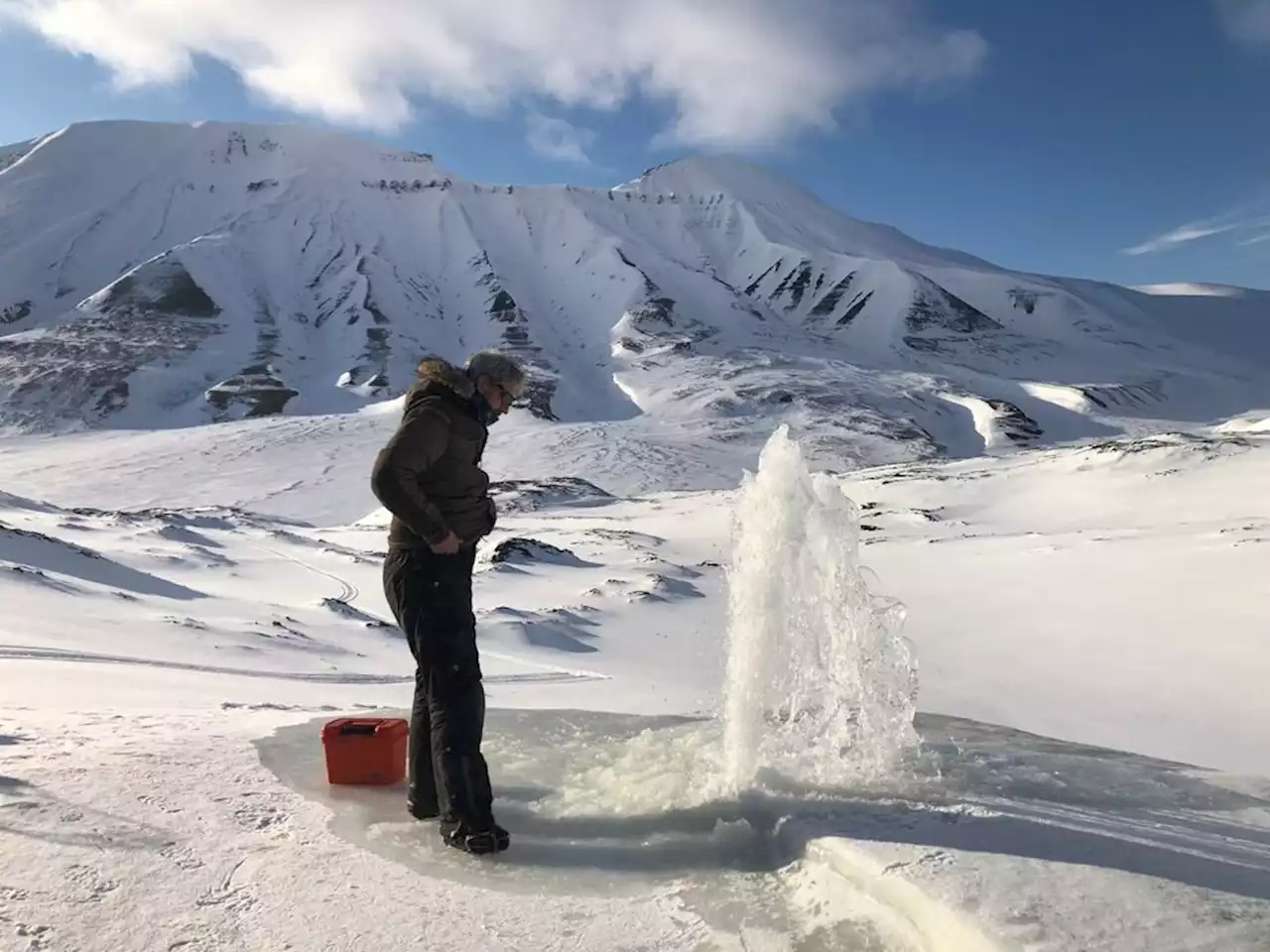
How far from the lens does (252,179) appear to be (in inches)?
7392

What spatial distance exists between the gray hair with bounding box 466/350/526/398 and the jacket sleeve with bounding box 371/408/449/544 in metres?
0.39

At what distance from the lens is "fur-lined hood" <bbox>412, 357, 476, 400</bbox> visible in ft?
15.3

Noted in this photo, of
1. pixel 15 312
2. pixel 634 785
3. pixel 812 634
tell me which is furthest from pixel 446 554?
pixel 15 312

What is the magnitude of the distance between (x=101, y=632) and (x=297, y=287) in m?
141

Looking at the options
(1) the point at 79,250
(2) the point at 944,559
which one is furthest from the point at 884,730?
(1) the point at 79,250

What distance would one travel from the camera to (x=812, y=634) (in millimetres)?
6113

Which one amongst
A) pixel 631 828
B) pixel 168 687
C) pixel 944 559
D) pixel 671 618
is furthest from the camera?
pixel 944 559

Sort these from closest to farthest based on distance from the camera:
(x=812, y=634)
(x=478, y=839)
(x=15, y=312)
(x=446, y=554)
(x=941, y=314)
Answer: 1. (x=478, y=839)
2. (x=446, y=554)
3. (x=812, y=634)
4. (x=15, y=312)
5. (x=941, y=314)

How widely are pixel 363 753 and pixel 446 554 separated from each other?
157cm

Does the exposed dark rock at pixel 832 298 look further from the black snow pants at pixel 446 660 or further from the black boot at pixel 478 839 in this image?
the black boot at pixel 478 839

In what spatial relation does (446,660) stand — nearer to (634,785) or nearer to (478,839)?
(478,839)

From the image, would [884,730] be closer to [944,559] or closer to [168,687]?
[168,687]

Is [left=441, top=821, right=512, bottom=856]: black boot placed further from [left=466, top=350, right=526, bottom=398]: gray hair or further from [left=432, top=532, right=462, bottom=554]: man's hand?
[left=466, top=350, right=526, bottom=398]: gray hair

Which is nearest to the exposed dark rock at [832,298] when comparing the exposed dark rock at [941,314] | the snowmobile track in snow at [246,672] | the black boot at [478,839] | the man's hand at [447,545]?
the exposed dark rock at [941,314]
